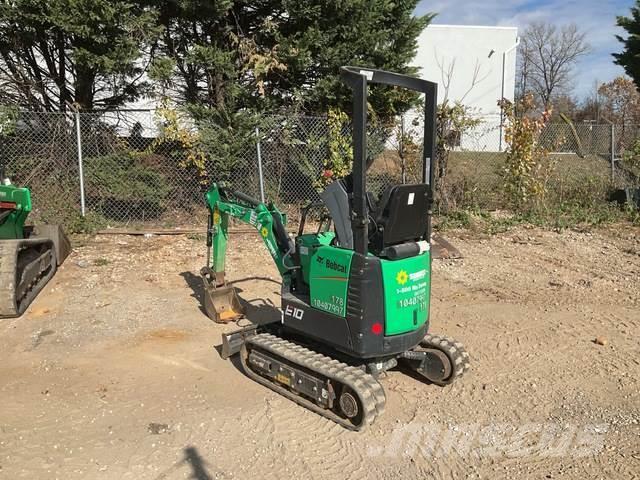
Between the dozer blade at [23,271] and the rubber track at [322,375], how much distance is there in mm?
3089

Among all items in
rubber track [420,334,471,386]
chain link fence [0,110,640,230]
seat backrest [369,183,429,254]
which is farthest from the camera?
chain link fence [0,110,640,230]

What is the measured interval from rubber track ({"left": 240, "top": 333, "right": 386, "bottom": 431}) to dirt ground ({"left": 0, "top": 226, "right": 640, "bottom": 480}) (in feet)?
0.30

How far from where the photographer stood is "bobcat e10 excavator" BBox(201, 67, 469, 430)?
401 cm

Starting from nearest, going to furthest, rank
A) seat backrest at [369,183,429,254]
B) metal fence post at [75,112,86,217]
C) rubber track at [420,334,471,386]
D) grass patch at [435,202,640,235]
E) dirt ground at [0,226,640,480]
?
dirt ground at [0,226,640,480] < seat backrest at [369,183,429,254] < rubber track at [420,334,471,386] < metal fence post at [75,112,86,217] < grass patch at [435,202,640,235]

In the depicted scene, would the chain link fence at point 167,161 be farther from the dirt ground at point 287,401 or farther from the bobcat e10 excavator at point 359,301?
the bobcat e10 excavator at point 359,301

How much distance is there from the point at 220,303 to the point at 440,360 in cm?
274

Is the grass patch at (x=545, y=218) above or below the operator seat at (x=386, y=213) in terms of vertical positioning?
below

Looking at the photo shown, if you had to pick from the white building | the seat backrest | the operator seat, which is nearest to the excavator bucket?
the operator seat

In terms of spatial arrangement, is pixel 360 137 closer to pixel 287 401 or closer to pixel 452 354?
pixel 452 354

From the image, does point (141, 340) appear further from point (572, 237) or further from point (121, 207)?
point (572, 237)

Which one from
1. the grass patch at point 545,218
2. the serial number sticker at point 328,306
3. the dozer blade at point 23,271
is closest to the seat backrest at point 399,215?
the serial number sticker at point 328,306

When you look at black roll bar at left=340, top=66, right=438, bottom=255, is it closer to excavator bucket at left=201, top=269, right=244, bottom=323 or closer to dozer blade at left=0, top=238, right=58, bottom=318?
excavator bucket at left=201, top=269, right=244, bottom=323

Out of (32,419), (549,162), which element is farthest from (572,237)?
(32,419)

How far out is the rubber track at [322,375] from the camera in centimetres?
403
